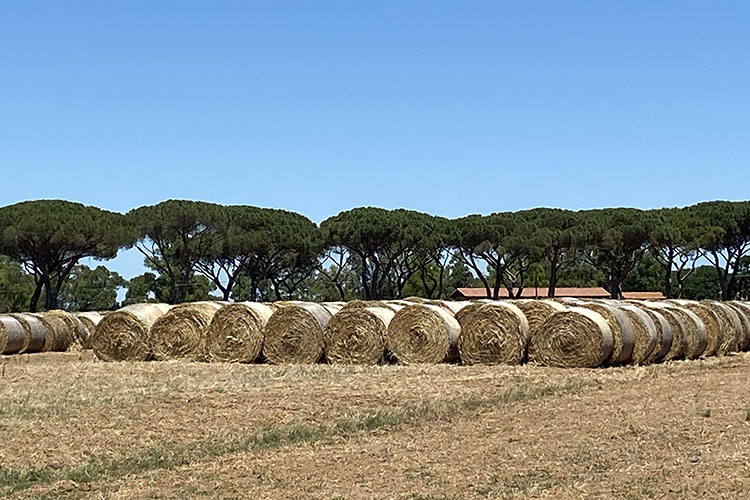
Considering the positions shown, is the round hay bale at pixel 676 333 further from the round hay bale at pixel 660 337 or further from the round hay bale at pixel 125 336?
the round hay bale at pixel 125 336

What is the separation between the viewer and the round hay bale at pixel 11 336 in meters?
26.4

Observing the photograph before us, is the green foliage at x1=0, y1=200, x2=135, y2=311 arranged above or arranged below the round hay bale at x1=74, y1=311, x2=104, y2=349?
above

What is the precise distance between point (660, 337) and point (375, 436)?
11259 millimetres

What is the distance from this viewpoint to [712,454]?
9789 millimetres

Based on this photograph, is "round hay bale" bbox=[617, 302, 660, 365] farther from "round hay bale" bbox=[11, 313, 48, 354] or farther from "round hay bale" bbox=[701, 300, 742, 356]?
"round hay bale" bbox=[11, 313, 48, 354]

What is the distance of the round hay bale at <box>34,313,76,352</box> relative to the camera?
27516 millimetres

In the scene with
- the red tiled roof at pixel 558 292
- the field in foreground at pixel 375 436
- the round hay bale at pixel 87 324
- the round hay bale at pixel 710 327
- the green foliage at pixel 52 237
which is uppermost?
the green foliage at pixel 52 237

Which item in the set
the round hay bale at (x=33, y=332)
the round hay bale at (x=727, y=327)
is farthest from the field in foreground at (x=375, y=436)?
the round hay bale at (x=33, y=332)

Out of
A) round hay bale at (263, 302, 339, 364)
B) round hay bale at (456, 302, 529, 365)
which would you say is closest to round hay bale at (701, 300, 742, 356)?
round hay bale at (456, 302, 529, 365)

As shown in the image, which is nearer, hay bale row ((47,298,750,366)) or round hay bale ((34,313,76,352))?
hay bale row ((47,298,750,366))

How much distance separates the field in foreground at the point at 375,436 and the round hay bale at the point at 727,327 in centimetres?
717

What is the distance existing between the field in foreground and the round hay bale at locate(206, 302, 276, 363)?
12.8 ft

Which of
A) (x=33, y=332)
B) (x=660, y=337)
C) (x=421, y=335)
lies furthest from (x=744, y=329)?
(x=33, y=332)

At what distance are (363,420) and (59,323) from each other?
1753 cm
